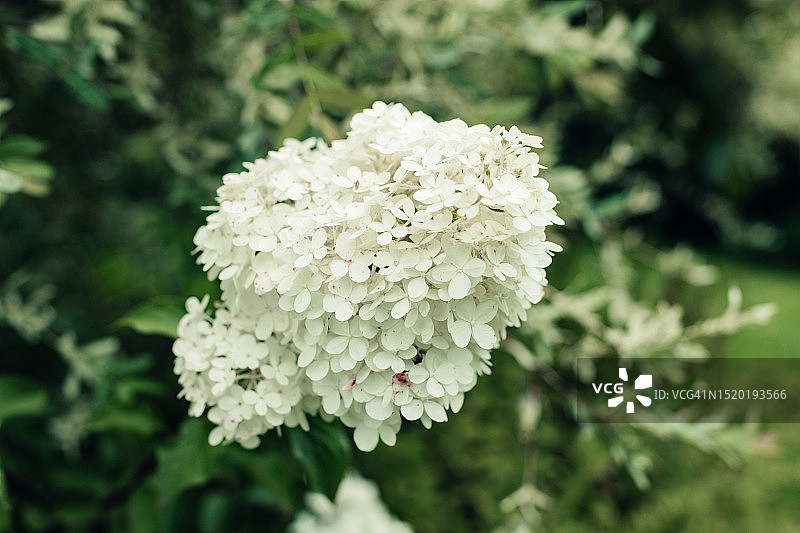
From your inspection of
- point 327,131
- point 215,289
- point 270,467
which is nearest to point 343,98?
point 327,131

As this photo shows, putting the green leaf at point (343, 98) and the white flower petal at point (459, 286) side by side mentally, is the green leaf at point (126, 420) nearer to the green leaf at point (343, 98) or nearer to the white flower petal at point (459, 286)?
the green leaf at point (343, 98)

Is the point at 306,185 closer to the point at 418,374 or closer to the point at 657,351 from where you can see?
the point at 418,374

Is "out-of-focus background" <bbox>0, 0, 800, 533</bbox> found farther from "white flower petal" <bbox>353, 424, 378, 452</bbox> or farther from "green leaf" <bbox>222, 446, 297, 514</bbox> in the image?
"white flower petal" <bbox>353, 424, 378, 452</bbox>

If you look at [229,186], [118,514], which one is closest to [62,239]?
[118,514]

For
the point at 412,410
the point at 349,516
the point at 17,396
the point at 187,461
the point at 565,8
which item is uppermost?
→ the point at 565,8

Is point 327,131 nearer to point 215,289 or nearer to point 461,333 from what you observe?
point 215,289
